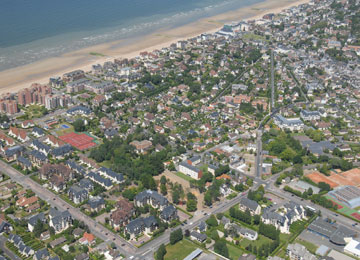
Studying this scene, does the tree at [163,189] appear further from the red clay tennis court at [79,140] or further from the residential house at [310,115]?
the residential house at [310,115]

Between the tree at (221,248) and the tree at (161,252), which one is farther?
the tree at (221,248)

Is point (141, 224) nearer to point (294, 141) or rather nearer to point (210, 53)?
point (294, 141)

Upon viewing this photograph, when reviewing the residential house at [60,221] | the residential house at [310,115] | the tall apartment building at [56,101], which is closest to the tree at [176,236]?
the residential house at [60,221]

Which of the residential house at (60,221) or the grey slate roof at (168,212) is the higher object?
the residential house at (60,221)

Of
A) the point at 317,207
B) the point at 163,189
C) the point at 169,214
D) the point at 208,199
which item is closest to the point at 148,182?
the point at 163,189

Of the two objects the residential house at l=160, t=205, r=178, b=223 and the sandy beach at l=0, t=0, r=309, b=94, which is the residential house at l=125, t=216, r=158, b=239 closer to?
the residential house at l=160, t=205, r=178, b=223

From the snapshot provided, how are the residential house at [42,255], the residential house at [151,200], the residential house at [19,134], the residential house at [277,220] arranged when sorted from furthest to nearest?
the residential house at [19,134] → the residential house at [151,200] → the residential house at [277,220] → the residential house at [42,255]

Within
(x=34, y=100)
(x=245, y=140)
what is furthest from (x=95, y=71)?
(x=245, y=140)

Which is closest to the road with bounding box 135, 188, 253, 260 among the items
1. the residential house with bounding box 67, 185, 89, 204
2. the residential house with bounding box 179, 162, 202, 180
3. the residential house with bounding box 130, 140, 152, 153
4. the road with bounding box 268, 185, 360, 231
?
the road with bounding box 268, 185, 360, 231
